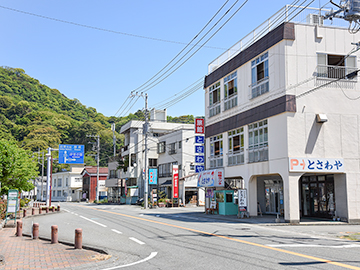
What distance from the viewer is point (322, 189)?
22.9 meters

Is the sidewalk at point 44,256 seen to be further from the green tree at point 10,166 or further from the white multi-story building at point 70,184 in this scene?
the white multi-story building at point 70,184

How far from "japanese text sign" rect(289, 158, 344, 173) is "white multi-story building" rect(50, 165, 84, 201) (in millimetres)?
67809

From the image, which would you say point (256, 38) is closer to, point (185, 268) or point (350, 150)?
point (350, 150)

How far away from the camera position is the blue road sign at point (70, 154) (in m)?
39.8

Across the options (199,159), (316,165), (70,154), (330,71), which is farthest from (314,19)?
(70,154)

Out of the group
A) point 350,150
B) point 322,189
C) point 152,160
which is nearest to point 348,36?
point 350,150

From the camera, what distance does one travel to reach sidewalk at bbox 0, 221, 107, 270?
914 cm

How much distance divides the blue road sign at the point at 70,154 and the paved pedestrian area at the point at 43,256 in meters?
27.4

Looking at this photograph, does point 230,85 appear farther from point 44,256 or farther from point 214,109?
point 44,256

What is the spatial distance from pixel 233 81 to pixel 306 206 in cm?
1037

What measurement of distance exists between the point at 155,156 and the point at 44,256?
46.2 m

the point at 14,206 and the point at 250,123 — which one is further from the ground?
the point at 250,123

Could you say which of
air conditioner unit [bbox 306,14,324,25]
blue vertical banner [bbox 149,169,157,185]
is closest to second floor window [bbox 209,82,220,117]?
air conditioner unit [bbox 306,14,324,25]

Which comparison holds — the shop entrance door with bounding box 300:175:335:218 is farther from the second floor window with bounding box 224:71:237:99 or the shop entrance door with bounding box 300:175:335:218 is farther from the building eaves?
the building eaves
